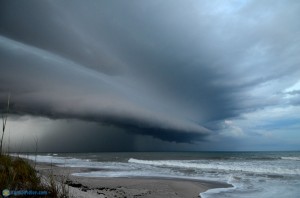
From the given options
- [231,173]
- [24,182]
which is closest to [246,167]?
[231,173]

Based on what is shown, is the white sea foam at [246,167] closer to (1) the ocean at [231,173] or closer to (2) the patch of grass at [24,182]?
(1) the ocean at [231,173]

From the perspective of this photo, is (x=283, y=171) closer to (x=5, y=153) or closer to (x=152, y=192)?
(x=152, y=192)

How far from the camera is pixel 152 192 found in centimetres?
1277

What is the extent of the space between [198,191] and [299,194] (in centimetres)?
493

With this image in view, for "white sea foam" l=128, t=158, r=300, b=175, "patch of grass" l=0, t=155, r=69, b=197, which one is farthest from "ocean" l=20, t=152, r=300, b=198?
"patch of grass" l=0, t=155, r=69, b=197

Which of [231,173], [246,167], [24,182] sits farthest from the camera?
[246,167]

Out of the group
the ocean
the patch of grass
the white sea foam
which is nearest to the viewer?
the patch of grass

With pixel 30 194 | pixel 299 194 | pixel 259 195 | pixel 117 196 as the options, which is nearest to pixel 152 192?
pixel 117 196

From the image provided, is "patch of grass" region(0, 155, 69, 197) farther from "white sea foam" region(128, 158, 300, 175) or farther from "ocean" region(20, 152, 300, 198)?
"white sea foam" region(128, 158, 300, 175)

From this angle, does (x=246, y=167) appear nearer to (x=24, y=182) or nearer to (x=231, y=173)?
(x=231, y=173)

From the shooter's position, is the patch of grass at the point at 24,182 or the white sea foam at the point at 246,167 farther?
the white sea foam at the point at 246,167

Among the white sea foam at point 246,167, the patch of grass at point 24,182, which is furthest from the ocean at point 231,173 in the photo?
the patch of grass at point 24,182

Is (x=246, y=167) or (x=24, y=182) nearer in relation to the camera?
(x=24, y=182)

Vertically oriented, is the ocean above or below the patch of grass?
below
